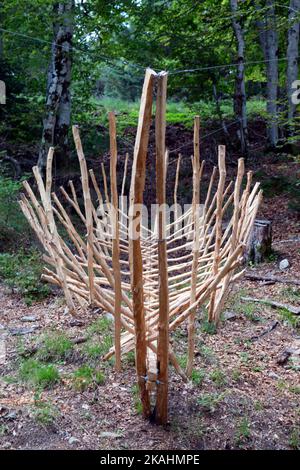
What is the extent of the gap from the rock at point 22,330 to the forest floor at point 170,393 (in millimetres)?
14

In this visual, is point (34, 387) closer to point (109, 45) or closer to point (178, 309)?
point (178, 309)

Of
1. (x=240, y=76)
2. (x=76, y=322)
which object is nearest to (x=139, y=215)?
(x=76, y=322)

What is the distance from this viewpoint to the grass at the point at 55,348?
2.42m

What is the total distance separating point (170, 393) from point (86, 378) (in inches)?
15.7

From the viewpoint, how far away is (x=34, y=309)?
3305mm

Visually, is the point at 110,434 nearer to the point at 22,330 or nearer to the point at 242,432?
the point at 242,432

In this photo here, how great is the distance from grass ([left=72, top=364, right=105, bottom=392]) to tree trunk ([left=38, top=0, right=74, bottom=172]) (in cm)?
374

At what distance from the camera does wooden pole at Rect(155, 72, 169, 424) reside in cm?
135

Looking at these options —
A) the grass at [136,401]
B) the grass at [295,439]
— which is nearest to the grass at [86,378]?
the grass at [136,401]

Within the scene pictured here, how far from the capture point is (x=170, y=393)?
2039mm

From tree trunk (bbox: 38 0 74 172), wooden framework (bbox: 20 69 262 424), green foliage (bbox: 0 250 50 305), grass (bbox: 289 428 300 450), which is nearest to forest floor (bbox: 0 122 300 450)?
grass (bbox: 289 428 300 450)

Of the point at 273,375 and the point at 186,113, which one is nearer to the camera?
the point at 273,375

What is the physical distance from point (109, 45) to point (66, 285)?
5.14 m

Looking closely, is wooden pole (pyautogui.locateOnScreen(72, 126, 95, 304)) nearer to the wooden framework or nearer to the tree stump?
the wooden framework
